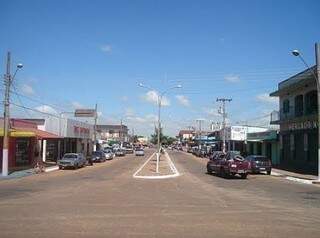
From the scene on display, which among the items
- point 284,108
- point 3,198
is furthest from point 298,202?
point 284,108

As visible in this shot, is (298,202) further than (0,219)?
Yes

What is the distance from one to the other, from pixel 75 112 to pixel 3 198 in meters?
92.0

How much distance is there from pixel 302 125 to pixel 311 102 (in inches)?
93.4

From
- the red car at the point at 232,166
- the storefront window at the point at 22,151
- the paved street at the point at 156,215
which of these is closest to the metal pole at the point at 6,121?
A: the storefront window at the point at 22,151

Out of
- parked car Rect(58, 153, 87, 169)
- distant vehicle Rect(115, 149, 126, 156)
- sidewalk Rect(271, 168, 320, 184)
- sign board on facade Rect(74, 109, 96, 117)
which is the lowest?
sidewalk Rect(271, 168, 320, 184)

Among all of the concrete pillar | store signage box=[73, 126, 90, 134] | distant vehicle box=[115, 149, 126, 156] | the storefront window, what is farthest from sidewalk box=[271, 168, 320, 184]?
distant vehicle box=[115, 149, 126, 156]

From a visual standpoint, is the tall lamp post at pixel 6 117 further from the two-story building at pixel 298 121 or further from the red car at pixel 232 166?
the two-story building at pixel 298 121

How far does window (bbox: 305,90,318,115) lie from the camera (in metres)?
52.3

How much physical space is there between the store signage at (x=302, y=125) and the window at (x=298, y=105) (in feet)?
3.91

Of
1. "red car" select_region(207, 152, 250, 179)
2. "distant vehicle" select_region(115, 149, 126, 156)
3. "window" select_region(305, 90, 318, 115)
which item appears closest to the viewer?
"red car" select_region(207, 152, 250, 179)

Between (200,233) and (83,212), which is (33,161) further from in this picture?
(200,233)

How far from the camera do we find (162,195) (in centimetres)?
2400

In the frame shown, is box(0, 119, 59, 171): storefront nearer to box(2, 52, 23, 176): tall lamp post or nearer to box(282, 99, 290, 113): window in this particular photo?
box(2, 52, 23, 176): tall lamp post

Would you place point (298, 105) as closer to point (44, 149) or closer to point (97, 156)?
point (97, 156)
